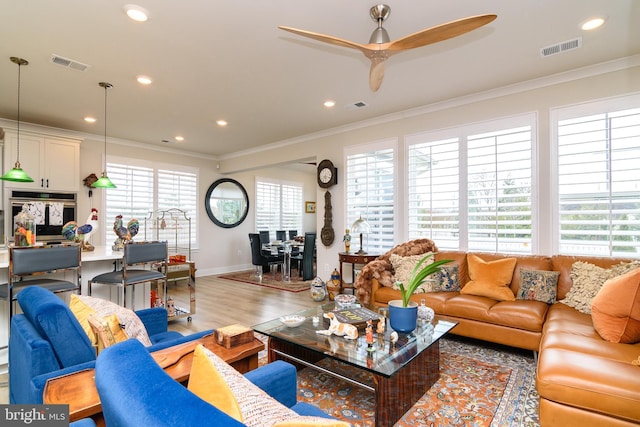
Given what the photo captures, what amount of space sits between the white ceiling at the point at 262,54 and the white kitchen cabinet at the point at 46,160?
0.35 m

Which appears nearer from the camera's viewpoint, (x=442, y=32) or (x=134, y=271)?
(x=442, y=32)

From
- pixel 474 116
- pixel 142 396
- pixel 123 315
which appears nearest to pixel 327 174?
pixel 474 116

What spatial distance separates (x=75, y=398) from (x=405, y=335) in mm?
1914

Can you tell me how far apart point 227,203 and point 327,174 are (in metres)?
3.28

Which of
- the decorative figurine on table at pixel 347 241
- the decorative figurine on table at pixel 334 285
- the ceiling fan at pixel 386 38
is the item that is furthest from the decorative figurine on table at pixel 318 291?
the ceiling fan at pixel 386 38

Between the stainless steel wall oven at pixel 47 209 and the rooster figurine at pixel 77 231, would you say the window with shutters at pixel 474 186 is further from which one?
the stainless steel wall oven at pixel 47 209

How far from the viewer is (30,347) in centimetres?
131

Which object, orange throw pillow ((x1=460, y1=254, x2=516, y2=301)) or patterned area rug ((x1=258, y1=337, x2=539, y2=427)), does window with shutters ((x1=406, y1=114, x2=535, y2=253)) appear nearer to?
orange throw pillow ((x1=460, y1=254, x2=516, y2=301))

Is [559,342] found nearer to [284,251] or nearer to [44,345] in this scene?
[44,345]

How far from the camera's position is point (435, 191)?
14.1 feet

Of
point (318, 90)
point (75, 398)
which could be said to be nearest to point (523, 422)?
point (75, 398)

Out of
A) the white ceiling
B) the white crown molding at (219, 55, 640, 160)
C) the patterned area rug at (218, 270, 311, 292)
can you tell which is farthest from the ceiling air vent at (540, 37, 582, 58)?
the patterned area rug at (218, 270, 311, 292)

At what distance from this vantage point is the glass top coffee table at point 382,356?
1851mm

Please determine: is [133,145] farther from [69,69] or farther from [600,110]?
[600,110]
